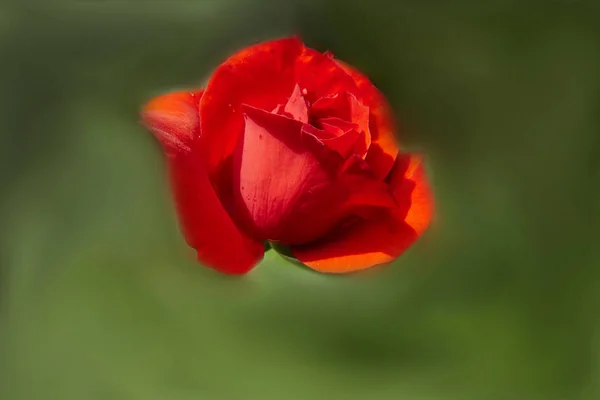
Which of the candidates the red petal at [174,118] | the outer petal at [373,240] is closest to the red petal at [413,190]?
the outer petal at [373,240]

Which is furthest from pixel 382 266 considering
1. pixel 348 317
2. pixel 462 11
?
pixel 462 11

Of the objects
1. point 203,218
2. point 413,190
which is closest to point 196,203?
point 203,218

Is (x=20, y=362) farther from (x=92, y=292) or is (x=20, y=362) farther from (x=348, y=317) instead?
(x=348, y=317)

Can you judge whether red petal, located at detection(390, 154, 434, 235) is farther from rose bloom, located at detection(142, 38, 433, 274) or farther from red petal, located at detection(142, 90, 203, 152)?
red petal, located at detection(142, 90, 203, 152)

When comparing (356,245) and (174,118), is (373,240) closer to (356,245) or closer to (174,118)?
(356,245)

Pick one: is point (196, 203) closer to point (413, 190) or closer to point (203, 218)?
point (203, 218)
